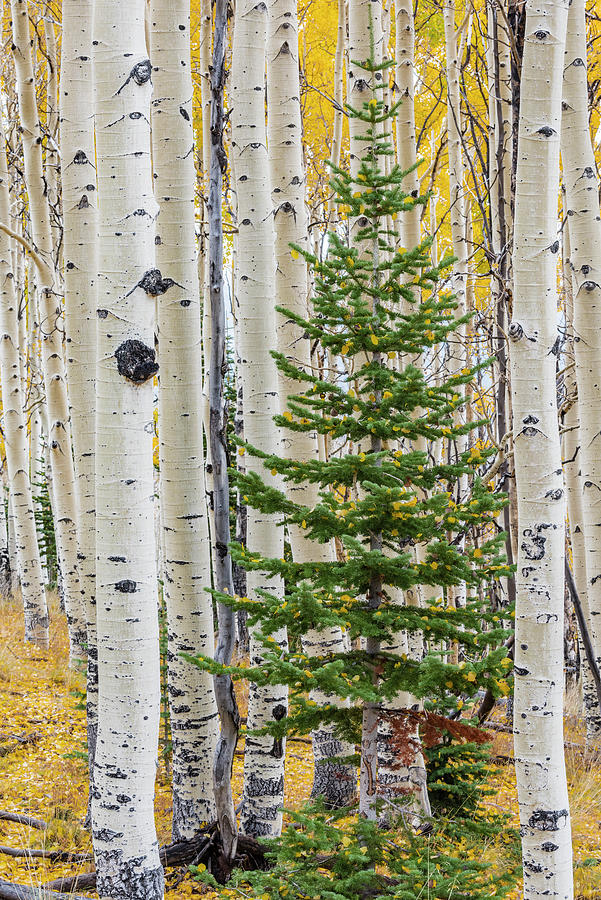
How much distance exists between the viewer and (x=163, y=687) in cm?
541

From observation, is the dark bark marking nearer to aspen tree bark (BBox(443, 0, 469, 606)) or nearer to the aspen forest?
the aspen forest

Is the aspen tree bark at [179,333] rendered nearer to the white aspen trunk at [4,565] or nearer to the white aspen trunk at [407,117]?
the white aspen trunk at [407,117]

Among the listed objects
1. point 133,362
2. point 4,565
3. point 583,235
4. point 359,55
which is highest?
point 359,55

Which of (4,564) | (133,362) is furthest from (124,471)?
(4,564)

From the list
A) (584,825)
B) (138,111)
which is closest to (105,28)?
(138,111)

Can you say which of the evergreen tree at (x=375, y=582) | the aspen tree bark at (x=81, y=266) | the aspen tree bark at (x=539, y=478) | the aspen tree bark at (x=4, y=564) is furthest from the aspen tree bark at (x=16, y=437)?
the aspen tree bark at (x=539, y=478)

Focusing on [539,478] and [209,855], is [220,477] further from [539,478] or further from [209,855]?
[209,855]

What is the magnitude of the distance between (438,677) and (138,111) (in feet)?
7.51

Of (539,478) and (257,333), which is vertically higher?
(257,333)

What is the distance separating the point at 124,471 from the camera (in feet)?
7.93

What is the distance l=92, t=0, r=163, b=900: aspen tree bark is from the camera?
7.82ft

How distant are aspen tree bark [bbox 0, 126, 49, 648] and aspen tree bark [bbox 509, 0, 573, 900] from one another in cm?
675

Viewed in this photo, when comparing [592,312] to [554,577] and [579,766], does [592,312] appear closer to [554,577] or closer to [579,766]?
[554,577]

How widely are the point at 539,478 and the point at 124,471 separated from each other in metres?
1.38
